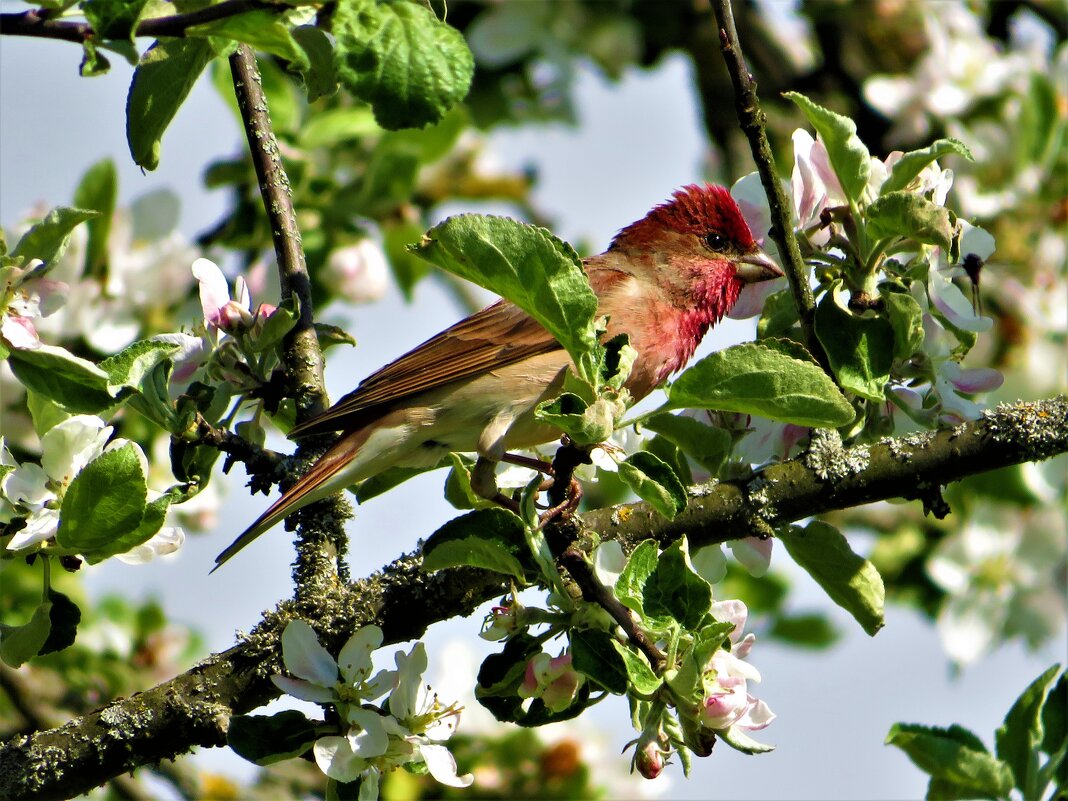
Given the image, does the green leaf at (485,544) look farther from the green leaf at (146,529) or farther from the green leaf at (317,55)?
the green leaf at (317,55)

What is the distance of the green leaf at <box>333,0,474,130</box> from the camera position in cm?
214

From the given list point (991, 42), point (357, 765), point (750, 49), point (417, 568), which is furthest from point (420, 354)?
point (991, 42)

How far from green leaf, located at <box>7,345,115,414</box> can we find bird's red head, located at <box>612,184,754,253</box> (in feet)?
9.70

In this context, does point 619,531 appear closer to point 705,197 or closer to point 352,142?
point 705,197

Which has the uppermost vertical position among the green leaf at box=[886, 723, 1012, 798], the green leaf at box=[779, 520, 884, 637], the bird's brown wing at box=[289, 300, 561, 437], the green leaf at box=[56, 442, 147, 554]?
the green leaf at box=[56, 442, 147, 554]

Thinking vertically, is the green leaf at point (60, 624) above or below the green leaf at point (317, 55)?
below

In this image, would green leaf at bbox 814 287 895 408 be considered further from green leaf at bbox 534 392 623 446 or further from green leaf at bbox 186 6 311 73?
green leaf at bbox 186 6 311 73

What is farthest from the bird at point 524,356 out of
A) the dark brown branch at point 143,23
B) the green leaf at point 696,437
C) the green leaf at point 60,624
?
the dark brown branch at point 143,23

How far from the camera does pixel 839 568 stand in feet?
9.82

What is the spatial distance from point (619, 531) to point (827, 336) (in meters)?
0.63

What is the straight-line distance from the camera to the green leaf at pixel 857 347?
9.37 feet

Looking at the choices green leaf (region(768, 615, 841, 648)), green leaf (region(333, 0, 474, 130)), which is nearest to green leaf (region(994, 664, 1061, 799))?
green leaf (region(333, 0, 474, 130))

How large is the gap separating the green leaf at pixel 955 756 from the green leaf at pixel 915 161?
1.27 meters

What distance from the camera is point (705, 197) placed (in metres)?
5.32
